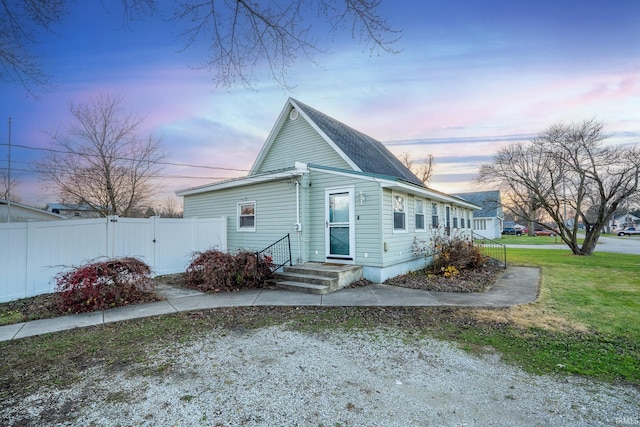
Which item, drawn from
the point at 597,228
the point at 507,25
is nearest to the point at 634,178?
the point at 597,228

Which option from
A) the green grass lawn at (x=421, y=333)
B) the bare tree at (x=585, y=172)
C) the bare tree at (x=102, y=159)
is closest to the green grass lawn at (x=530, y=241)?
the bare tree at (x=585, y=172)

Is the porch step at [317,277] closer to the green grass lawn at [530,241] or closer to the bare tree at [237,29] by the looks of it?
Result: the bare tree at [237,29]

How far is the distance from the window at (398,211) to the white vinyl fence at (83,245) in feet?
21.0

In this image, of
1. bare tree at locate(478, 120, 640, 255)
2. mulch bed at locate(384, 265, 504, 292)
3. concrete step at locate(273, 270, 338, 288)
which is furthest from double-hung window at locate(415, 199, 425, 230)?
bare tree at locate(478, 120, 640, 255)

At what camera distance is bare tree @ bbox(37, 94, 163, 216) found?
1678 centimetres

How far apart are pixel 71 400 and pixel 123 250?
698cm

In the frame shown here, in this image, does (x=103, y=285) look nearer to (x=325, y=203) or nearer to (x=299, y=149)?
(x=325, y=203)

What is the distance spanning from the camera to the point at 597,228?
17078 millimetres

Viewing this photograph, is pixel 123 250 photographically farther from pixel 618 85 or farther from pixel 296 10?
pixel 618 85

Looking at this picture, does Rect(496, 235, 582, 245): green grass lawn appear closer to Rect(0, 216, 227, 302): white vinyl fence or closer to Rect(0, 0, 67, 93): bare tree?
Rect(0, 216, 227, 302): white vinyl fence

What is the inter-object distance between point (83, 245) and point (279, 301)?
225 inches

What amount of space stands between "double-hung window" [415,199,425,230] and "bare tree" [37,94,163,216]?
53.2 feet

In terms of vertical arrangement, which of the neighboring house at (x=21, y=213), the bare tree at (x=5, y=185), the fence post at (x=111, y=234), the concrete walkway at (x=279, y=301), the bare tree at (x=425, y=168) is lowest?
the concrete walkway at (x=279, y=301)

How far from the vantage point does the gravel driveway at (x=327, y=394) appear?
8.49ft
